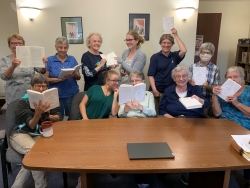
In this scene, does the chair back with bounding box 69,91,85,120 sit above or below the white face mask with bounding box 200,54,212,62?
below

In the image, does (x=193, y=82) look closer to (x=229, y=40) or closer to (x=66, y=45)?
(x=66, y=45)

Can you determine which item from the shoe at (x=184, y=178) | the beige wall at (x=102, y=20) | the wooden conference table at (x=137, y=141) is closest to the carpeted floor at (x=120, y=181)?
the shoe at (x=184, y=178)

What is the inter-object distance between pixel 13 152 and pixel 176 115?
1.58 m

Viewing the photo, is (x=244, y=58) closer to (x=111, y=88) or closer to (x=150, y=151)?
(x=111, y=88)

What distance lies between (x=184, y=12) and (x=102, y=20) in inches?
53.5

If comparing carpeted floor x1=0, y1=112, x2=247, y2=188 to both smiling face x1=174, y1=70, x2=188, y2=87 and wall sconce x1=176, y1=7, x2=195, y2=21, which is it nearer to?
smiling face x1=174, y1=70, x2=188, y2=87

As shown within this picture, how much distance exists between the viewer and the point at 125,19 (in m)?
3.32

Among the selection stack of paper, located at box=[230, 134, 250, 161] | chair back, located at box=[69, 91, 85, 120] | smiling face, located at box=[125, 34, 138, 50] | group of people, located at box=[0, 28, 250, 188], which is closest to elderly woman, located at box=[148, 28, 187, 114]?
group of people, located at box=[0, 28, 250, 188]

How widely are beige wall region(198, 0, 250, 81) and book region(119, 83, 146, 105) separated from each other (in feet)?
11.8

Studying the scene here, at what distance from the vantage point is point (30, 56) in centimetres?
221

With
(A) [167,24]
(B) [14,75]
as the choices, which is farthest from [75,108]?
(A) [167,24]

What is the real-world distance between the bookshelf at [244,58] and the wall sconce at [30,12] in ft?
13.6

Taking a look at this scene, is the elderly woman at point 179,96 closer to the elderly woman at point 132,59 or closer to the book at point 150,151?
the elderly woman at point 132,59

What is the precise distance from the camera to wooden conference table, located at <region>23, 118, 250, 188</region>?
1.13 meters
